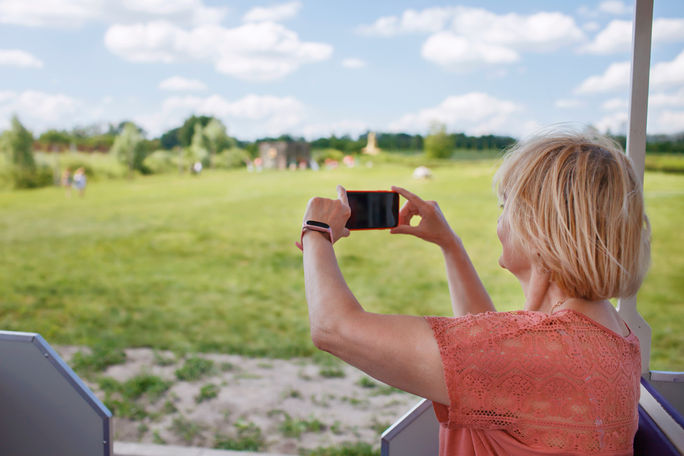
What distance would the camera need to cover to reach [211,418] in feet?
9.73

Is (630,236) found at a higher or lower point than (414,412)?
higher

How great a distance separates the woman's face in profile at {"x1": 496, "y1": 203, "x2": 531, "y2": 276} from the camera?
2.33 feet

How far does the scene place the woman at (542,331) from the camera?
610mm

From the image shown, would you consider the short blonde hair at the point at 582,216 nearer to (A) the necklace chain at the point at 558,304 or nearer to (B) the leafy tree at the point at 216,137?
(A) the necklace chain at the point at 558,304

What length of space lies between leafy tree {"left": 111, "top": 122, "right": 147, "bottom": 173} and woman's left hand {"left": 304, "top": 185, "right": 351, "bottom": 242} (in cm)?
657

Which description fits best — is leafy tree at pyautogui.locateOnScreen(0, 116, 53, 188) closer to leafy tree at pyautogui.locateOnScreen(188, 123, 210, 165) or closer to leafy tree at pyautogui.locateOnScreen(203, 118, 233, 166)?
Answer: leafy tree at pyautogui.locateOnScreen(188, 123, 210, 165)

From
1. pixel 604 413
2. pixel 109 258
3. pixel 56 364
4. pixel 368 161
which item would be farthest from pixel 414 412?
pixel 109 258

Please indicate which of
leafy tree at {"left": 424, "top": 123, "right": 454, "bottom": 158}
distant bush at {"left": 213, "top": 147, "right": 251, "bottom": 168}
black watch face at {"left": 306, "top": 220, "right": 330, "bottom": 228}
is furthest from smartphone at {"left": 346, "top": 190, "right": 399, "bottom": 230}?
distant bush at {"left": 213, "top": 147, "right": 251, "bottom": 168}

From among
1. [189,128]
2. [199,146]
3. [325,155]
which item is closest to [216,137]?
[199,146]

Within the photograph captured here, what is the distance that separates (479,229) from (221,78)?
→ 369 centimetres

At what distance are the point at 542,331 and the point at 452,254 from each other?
364 millimetres

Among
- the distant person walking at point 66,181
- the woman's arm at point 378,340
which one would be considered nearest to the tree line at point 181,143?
the distant person walking at point 66,181

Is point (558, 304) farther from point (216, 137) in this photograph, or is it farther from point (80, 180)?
point (80, 180)

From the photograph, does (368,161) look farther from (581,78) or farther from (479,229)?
(581,78)
